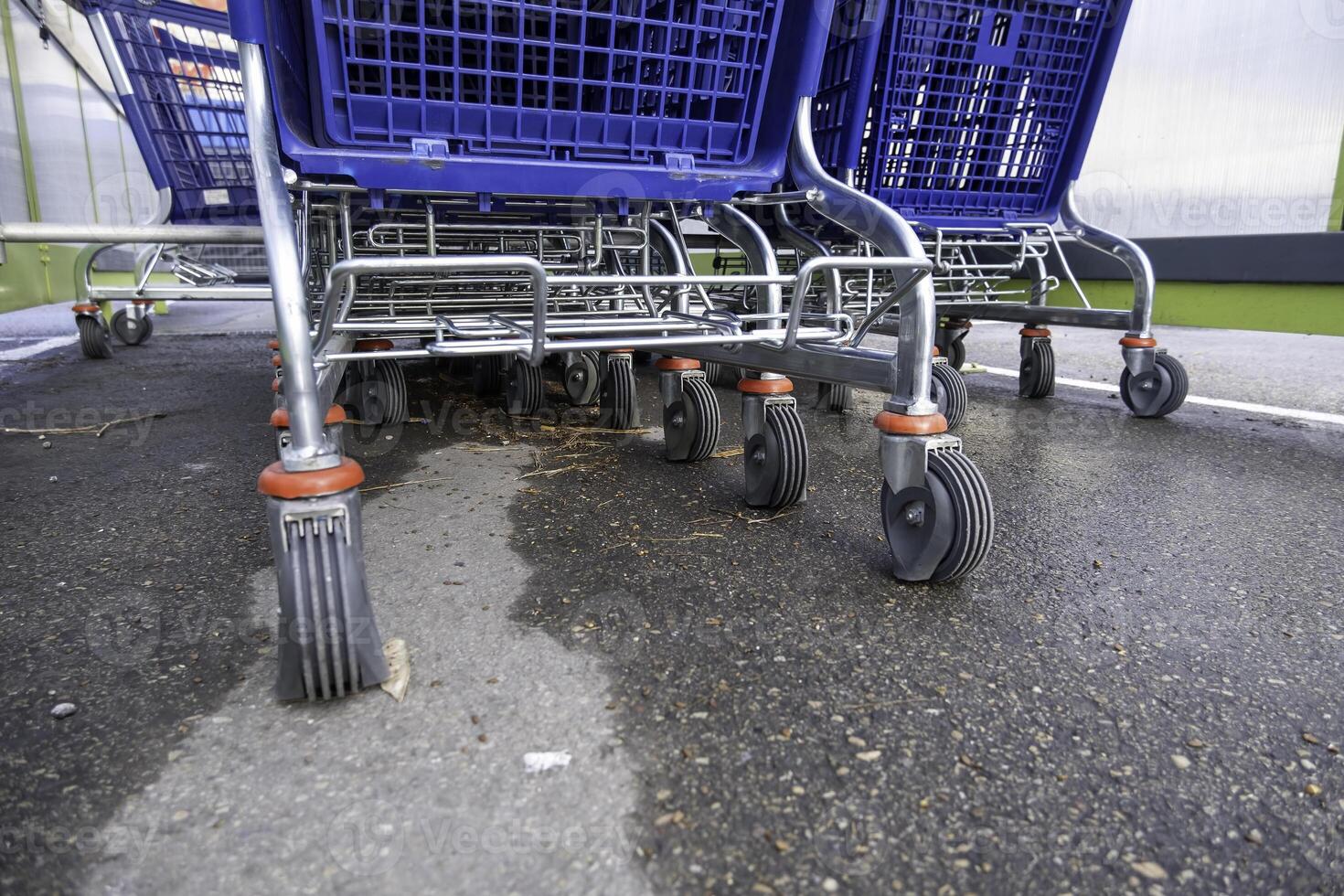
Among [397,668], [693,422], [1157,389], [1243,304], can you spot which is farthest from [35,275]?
[1243,304]

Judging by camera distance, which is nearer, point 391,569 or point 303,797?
point 303,797

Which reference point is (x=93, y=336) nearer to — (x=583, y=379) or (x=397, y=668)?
(x=583, y=379)

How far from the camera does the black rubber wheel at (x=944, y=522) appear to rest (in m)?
1.64

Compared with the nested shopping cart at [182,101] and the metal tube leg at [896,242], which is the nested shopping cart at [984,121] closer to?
the metal tube leg at [896,242]

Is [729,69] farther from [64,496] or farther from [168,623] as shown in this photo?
[64,496]

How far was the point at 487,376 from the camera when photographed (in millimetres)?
3961

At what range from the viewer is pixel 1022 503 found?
2340 millimetres

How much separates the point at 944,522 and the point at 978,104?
1955mm

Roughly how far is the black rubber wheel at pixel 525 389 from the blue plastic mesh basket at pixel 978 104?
139 cm

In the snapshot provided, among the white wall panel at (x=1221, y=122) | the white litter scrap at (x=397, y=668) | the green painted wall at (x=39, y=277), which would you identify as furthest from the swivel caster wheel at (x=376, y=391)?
the green painted wall at (x=39, y=277)


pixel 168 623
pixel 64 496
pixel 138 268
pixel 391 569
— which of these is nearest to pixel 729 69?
pixel 391 569

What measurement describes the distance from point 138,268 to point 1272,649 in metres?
5.92

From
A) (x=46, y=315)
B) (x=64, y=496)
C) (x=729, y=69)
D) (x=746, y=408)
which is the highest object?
(x=729, y=69)

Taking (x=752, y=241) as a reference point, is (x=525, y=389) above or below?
below
